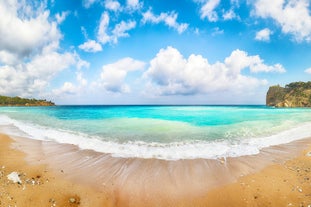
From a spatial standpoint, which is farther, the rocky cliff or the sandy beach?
the rocky cliff

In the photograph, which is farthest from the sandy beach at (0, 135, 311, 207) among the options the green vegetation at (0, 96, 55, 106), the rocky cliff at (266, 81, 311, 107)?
the green vegetation at (0, 96, 55, 106)

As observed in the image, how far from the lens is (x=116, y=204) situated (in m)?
5.22

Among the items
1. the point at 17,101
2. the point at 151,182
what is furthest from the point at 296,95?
the point at 17,101

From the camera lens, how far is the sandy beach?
5.32 meters

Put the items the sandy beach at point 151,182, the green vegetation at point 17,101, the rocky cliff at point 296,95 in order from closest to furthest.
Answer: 1. the sandy beach at point 151,182
2. the rocky cliff at point 296,95
3. the green vegetation at point 17,101

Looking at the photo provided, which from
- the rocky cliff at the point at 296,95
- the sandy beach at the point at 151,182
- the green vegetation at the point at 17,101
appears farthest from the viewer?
the green vegetation at the point at 17,101

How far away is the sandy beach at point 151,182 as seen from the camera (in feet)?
17.4

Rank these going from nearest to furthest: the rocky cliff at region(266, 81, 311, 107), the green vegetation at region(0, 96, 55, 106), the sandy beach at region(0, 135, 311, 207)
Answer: the sandy beach at region(0, 135, 311, 207), the rocky cliff at region(266, 81, 311, 107), the green vegetation at region(0, 96, 55, 106)

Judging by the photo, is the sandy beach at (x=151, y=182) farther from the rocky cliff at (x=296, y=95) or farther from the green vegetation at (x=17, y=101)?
the green vegetation at (x=17, y=101)

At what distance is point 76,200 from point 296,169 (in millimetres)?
9093

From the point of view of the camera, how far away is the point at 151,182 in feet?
21.2

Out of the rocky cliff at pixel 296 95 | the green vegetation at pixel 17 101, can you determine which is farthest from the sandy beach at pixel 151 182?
the green vegetation at pixel 17 101

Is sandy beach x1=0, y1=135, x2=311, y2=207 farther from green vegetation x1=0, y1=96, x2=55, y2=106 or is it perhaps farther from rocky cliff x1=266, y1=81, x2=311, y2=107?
green vegetation x1=0, y1=96, x2=55, y2=106

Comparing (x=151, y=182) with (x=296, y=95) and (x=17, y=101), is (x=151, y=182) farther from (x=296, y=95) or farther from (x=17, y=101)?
(x=17, y=101)
